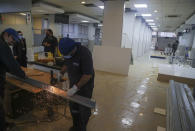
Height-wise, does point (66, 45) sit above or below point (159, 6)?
below

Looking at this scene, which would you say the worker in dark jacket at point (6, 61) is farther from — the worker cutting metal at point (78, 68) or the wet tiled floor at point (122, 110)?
the worker cutting metal at point (78, 68)

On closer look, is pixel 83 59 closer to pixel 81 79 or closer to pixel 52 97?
pixel 81 79

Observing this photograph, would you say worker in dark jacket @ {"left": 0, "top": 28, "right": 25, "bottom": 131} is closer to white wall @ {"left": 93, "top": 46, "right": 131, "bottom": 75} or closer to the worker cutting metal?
the worker cutting metal

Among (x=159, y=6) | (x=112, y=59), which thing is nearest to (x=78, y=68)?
(x=112, y=59)

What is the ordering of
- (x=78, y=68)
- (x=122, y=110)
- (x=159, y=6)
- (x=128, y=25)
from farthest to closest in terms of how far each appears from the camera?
(x=128, y=25), (x=159, y=6), (x=122, y=110), (x=78, y=68)

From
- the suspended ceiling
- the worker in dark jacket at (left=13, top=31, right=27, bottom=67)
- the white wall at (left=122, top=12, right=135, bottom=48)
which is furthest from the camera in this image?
the white wall at (left=122, top=12, right=135, bottom=48)

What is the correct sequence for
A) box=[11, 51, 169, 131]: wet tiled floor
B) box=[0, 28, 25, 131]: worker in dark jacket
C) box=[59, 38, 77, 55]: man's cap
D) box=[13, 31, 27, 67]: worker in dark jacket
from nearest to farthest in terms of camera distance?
box=[59, 38, 77, 55]: man's cap
box=[0, 28, 25, 131]: worker in dark jacket
box=[11, 51, 169, 131]: wet tiled floor
box=[13, 31, 27, 67]: worker in dark jacket

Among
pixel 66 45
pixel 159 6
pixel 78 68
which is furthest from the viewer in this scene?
pixel 159 6

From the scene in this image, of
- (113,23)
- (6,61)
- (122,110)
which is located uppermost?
(113,23)

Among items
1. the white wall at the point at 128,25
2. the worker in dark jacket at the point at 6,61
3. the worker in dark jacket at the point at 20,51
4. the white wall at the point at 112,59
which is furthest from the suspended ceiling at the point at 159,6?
the worker in dark jacket at the point at 6,61

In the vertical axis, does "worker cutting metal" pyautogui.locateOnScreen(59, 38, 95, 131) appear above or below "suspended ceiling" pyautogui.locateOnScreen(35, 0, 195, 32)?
below

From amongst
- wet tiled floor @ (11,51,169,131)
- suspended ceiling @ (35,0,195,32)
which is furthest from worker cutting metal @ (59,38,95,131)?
suspended ceiling @ (35,0,195,32)

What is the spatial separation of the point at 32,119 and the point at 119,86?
2.64 meters

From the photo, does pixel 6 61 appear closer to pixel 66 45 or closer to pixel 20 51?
pixel 66 45
